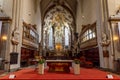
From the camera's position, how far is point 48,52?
20453 millimetres

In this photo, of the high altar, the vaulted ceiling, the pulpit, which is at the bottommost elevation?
the pulpit

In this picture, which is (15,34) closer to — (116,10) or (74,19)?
(116,10)

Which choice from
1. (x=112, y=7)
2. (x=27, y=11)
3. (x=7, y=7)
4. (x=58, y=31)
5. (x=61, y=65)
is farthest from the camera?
(x=58, y=31)

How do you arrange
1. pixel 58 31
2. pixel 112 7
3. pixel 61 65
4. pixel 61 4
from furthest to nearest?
1. pixel 58 31
2. pixel 61 4
3. pixel 112 7
4. pixel 61 65

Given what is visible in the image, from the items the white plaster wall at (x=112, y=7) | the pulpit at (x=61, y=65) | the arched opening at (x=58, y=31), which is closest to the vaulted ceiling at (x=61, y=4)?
the arched opening at (x=58, y=31)

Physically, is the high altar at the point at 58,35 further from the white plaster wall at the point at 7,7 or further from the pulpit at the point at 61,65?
the pulpit at the point at 61,65

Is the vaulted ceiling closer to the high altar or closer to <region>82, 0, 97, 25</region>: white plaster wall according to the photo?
the high altar

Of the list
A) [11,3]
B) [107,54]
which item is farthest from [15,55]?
[107,54]

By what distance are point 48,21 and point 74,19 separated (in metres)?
4.69

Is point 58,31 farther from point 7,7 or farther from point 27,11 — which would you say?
point 7,7

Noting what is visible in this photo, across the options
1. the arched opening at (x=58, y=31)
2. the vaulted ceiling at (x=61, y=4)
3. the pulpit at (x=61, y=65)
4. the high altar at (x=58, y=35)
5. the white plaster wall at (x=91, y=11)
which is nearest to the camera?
the pulpit at (x=61, y=65)

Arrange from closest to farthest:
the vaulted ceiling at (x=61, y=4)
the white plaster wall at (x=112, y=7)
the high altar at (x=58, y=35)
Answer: the white plaster wall at (x=112, y=7) < the vaulted ceiling at (x=61, y=4) < the high altar at (x=58, y=35)

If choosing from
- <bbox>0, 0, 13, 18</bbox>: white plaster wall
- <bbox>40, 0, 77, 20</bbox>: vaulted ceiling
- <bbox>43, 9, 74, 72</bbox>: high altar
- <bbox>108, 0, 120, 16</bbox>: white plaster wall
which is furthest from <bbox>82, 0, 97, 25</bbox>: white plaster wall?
<bbox>43, 9, 74, 72</bbox>: high altar

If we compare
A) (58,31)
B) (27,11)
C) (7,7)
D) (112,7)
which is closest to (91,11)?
(112,7)
